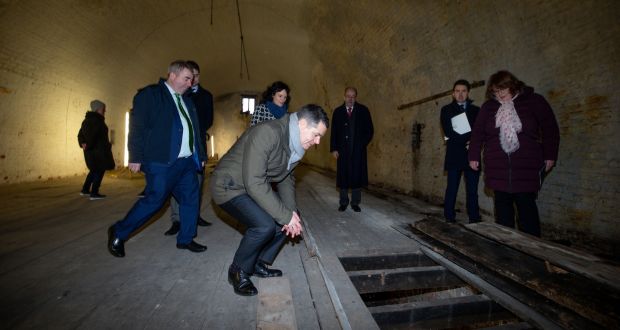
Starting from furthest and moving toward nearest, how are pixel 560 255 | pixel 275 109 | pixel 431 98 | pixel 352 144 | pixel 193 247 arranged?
pixel 431 98
pixel 352 144
pixel 275 109
pixel 193 247
pixel 560 255

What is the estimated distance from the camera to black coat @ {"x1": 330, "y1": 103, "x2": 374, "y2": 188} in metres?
4.16

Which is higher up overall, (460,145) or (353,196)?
(460,145)

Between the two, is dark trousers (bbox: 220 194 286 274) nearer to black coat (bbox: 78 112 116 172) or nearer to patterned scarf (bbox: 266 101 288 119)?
patterned scarf (bbox: 266 101 288 119)

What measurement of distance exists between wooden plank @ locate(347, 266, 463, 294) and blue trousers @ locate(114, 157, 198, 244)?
150 cm

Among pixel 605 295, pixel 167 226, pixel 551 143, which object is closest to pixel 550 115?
pixel 551 143

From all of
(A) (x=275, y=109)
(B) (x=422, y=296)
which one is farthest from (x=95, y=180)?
(B) (x=422, y=296)

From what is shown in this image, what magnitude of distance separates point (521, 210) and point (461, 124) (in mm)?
1196

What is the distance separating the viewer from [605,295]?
1739 millimetres

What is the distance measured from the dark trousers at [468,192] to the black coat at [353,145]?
108 centimetres

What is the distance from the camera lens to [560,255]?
2281mm

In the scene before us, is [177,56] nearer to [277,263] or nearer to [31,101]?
[31,101]

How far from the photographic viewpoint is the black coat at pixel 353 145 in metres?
4.16

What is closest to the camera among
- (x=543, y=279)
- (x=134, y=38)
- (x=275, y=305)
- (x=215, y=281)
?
(x=275, y=305)

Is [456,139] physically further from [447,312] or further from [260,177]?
[260,177]
